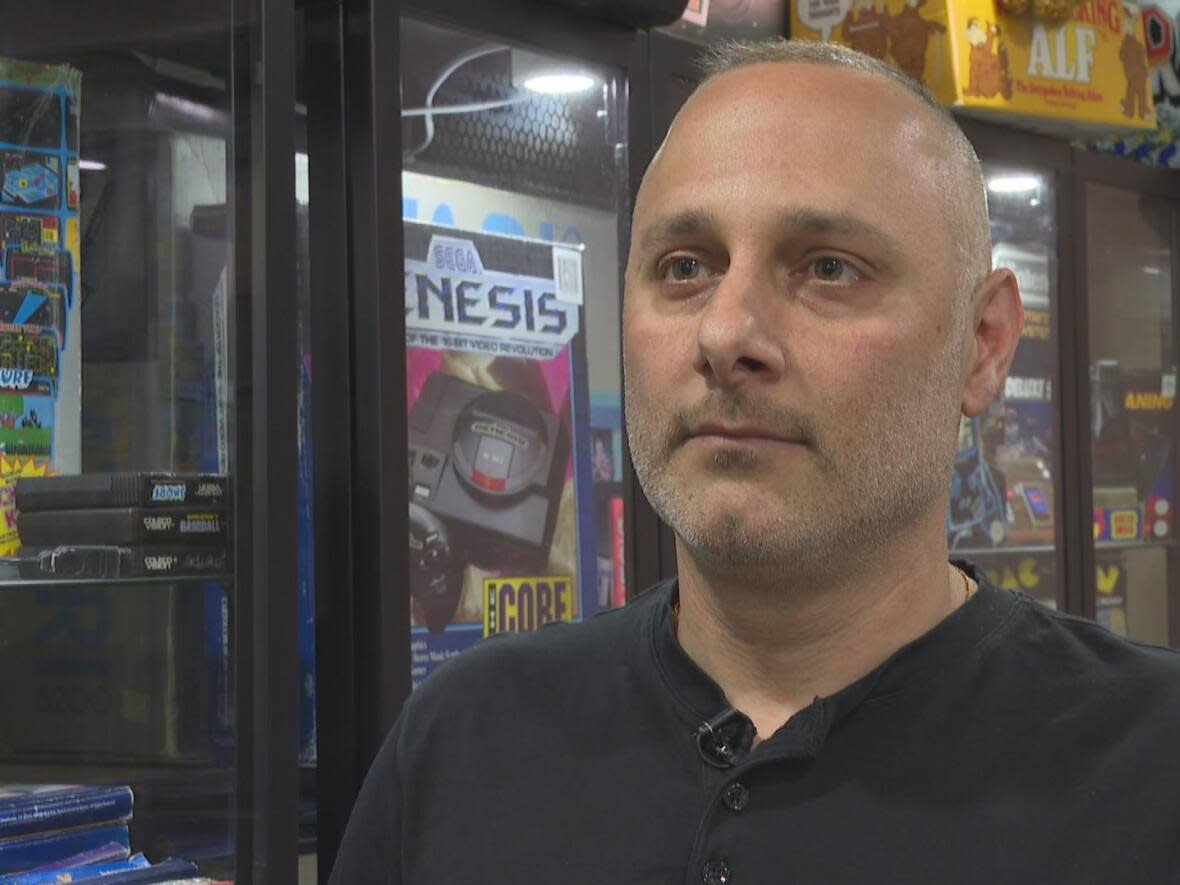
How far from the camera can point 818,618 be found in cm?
114

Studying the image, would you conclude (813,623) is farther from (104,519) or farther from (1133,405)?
(1133,405)

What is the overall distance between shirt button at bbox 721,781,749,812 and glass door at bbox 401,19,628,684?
115 cm

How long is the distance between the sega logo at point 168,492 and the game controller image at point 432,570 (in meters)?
0.46

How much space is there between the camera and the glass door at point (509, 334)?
2.23m

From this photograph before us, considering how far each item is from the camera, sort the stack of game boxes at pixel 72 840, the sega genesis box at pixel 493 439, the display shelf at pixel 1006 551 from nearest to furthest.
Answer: the stack of game boxes at pixel 72 840 → the sega genesis box at pixel 493 439 → the display shelf at pixel 1006 551

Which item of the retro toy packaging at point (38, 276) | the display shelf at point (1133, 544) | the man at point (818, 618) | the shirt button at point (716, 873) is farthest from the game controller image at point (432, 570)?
the display shelf at point (1133, 544)

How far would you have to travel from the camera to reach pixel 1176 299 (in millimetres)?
3961

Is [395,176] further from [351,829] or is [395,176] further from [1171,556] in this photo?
[1171,556]

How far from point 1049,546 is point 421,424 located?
1.73 meters

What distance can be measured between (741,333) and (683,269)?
13 cm

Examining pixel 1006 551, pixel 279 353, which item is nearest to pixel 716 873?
pixel 279 353

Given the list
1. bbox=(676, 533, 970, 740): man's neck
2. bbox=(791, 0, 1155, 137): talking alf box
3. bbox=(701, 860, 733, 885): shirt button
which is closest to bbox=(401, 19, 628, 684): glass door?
bbox=(791, 0, 1155, 137): talking alf box

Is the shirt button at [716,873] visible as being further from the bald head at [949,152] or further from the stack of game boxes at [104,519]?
the stack of game boxes at [104,519]

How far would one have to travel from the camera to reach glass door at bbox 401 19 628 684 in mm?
2234
